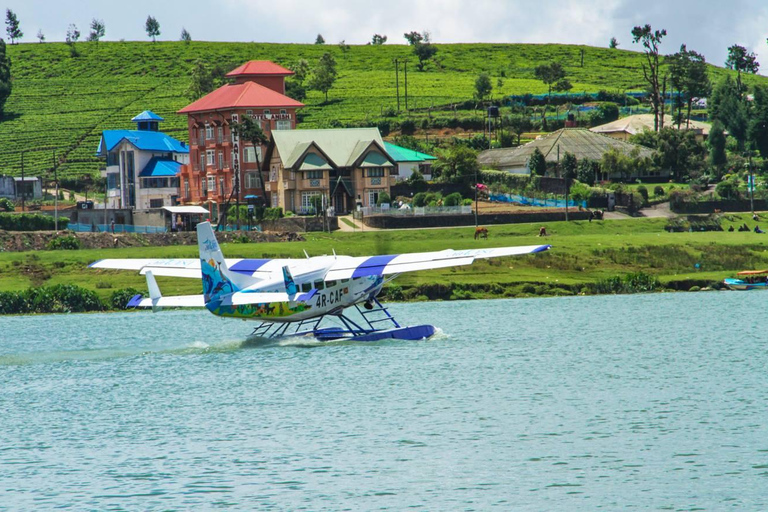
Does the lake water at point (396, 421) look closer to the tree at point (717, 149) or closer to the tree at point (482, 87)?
the tree at point (717, 149)

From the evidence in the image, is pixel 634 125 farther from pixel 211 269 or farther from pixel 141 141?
pixel 211 269

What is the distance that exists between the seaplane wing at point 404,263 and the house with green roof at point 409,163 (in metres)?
79.6

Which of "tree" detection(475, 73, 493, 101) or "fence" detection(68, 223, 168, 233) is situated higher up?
"tree" detection(475, 73, 493, 101)

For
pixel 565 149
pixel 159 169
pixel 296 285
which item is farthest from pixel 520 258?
pixel 159 169

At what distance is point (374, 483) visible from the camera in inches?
953

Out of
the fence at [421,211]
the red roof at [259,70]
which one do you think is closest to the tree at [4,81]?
the red roof at [259,70]

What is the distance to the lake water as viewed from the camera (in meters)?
23.5

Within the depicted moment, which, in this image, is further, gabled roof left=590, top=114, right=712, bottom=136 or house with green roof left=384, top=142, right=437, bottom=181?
gabled roof left=590, top=114, right=712, bottom=136

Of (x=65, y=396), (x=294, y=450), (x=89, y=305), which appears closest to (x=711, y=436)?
(x=294, y=450)

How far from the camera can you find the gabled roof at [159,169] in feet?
404

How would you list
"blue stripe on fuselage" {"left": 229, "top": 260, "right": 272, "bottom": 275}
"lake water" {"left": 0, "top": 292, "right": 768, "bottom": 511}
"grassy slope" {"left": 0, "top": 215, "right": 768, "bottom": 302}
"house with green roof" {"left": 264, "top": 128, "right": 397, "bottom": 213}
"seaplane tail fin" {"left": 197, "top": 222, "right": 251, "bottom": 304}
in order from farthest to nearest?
"house with green roof" {"left": 264, "top": 128, "right": 397, "bottom": 213}
"grassy slope" {"left": 0, "top": 215, "right": 768, "bottom": 302}
"blue stripe on fuselage" {"left": 229, "top": 260, "right": 272, "bottom": 275}
"seaplane tail fin" {"left": 197, "top": 222, "right": 251, "bottom": 304}
"lake water" {"left": 0, "top": 292, "right": 768, "bottom": 511}

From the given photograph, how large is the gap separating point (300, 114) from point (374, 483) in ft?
487

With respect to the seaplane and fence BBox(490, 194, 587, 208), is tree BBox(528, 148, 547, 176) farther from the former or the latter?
the seaplane

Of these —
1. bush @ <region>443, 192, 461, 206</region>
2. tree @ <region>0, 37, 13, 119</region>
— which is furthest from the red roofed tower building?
tree @ <region>0, 37, 13, 119</region>
